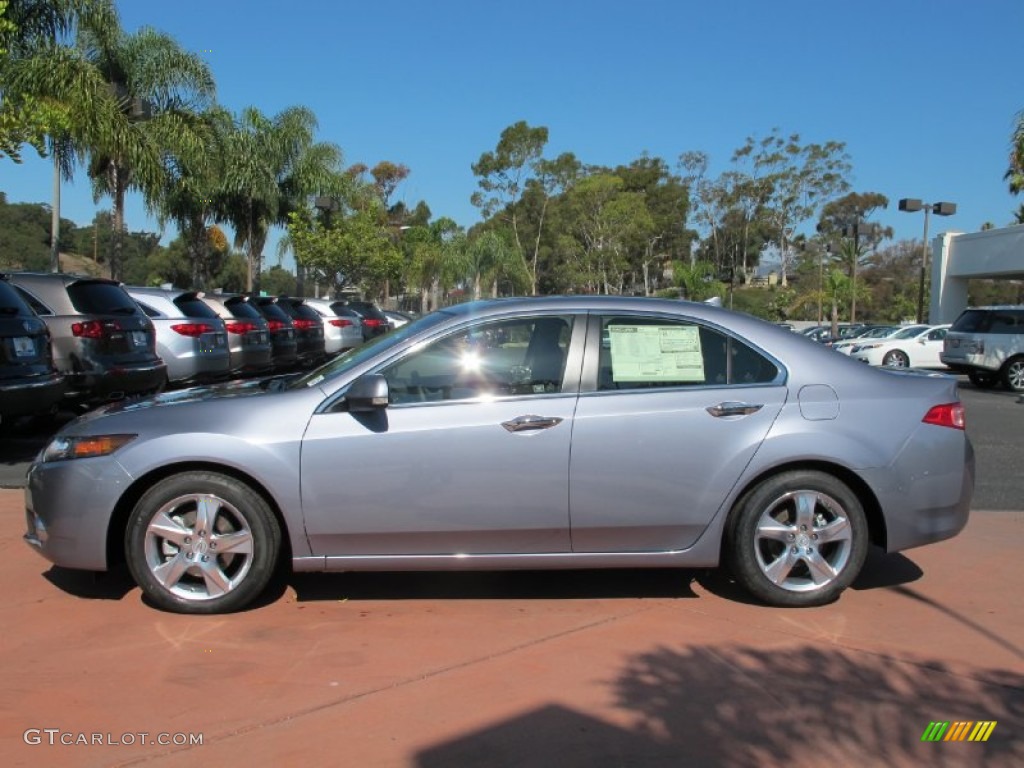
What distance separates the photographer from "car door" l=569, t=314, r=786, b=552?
440cm

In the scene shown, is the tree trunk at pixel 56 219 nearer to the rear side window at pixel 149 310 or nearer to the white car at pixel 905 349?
the rear side window at pixel 149 310

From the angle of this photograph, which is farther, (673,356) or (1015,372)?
(1015,372)

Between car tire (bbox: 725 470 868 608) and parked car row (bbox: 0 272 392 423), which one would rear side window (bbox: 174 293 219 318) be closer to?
parked car row (bbox: 0 272 392 423)

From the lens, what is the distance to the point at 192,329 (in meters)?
11.1

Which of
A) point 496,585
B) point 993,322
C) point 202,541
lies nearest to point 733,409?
point 496,585

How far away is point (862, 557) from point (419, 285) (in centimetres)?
4472

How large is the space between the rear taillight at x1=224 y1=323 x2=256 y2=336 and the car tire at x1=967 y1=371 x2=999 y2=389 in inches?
578

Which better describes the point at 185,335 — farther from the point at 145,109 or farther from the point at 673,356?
the point at 145,109

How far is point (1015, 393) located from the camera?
17484 millimetres

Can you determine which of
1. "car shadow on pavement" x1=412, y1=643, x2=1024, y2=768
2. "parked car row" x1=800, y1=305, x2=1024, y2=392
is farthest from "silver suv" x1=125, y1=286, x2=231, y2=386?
"parked car row" x1=800, y1=305, x2=1024, y2=392

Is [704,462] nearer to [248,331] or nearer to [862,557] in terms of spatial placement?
[862,557]

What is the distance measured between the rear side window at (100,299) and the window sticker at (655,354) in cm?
662

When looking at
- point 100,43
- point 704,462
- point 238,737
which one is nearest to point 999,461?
point 704,462

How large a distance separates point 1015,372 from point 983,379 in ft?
3.33
